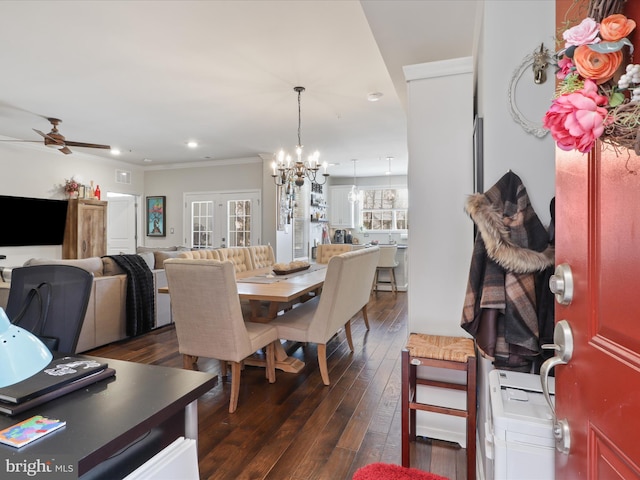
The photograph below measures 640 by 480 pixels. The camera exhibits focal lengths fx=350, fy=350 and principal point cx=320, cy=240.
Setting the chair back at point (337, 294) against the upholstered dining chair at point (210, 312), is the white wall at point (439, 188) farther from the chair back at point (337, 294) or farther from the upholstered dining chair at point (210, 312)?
the upholstered dining chair at point (210, 312)

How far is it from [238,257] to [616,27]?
453 cm

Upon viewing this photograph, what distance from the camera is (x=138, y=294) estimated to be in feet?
12.8

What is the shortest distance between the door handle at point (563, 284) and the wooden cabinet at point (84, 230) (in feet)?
22.1

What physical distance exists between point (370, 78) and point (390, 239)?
572cm

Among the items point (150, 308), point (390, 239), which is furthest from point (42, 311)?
point (390, 239)

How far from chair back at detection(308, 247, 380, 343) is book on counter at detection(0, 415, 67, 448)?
1.99 metres

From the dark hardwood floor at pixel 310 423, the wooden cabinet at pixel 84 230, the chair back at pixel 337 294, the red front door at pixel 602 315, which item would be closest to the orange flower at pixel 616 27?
the red front door at pixel 602 315

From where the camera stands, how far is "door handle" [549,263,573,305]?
809 mm

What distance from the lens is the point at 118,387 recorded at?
949 millimetres

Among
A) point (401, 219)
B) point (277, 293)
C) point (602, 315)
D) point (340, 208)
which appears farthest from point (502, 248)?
point (340, 208)

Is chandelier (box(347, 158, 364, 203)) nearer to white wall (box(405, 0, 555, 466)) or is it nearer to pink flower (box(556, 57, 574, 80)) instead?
white wall (box(405, 0, 555, 466))

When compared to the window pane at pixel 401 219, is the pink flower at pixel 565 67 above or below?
below

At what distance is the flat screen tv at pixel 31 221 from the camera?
5199 mm

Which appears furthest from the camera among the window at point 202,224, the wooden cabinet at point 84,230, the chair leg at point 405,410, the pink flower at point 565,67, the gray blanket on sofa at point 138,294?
the window at point 202,224
